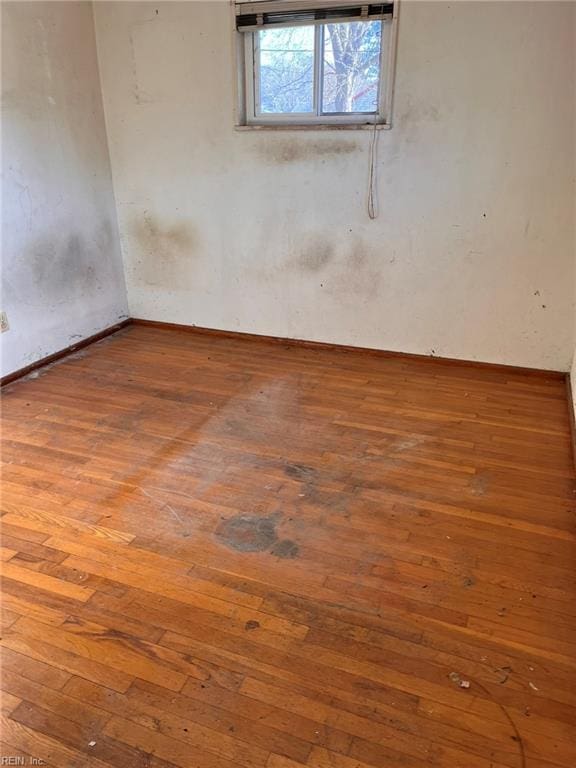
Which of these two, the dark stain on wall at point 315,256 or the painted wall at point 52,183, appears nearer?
the painted wall at point 52,183

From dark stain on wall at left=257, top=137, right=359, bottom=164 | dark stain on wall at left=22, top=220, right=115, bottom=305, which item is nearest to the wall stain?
dark stain on wall at left=257, top=137, right=359, bottom=164

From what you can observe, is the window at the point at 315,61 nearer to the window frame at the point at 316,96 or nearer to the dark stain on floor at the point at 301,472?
the window frame at the point at 316,96

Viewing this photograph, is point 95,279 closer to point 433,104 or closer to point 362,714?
point 433,104

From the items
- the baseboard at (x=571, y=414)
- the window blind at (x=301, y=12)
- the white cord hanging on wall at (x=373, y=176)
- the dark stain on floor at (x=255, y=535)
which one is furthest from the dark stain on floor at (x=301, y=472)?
the window blind at (x=301, y=12)

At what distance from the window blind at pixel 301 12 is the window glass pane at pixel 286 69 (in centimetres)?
8

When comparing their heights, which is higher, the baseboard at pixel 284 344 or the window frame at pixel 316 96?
the window frame at pixel 316 96

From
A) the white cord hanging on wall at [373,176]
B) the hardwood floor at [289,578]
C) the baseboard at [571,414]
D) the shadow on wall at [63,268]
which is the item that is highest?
the white cord hanging on wall at [373,176]

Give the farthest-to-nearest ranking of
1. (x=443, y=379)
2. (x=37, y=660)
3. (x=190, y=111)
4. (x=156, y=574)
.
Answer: (x=190, y=111), (x=443, y=379), (x=156, y=574), (x=37, y=660)

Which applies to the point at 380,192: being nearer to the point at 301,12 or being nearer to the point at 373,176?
the point at 373,176

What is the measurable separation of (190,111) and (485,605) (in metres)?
3.22

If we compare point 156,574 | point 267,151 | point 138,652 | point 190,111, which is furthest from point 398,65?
point 138,652

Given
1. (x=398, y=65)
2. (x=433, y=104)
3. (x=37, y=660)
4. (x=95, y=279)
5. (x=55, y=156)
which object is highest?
(x=398, y=65)

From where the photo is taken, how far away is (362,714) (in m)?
1.34

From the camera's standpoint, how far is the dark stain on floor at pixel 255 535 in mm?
1879
